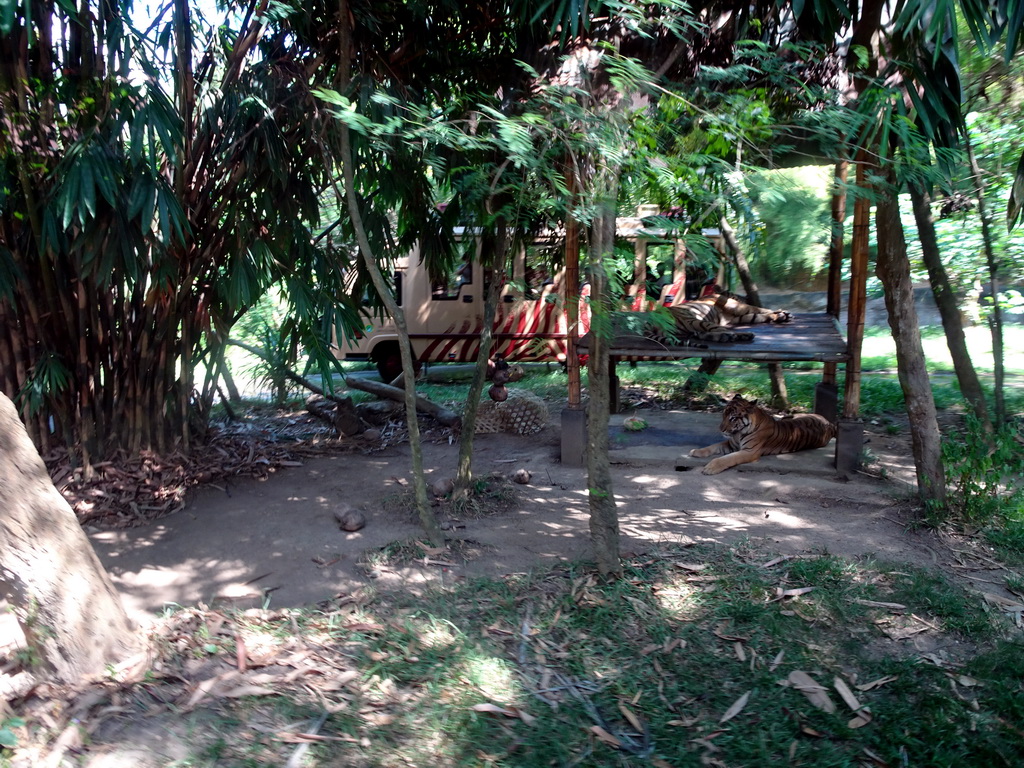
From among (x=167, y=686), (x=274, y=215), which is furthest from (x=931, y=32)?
(x=167, y=686)

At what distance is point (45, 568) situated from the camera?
324 cm

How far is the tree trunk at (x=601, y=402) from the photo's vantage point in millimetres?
3727

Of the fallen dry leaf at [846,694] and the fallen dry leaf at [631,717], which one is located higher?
the fallen dry leaf at [846,694]

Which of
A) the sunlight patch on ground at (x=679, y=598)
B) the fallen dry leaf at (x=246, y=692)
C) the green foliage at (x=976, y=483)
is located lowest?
the fallen dry leaf at (x=246, y=692)

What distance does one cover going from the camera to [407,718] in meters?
3.22

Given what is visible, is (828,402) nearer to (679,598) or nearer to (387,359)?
(679,598)

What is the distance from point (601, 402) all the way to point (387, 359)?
27.8 feet

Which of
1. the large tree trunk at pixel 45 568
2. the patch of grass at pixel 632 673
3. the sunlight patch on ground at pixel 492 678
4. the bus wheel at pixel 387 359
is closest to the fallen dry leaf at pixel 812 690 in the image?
the patch of grass at pixel 632 673

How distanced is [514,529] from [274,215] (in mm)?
2802

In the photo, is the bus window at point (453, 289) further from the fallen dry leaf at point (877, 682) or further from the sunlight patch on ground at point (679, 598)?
the fallen dry leaf at point (877, 682)

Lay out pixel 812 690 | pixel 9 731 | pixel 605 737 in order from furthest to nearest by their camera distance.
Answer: pixel 812 690 < pixel 605 737 < pixel 9 731

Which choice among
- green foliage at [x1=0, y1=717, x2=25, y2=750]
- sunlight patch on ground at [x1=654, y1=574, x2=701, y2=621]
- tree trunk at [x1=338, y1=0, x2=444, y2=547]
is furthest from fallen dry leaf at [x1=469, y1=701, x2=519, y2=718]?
green foliage at [x1=0, y1=717, x2=25, y2=750]

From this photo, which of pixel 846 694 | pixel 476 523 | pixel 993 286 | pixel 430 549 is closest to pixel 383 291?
pixel 430 549

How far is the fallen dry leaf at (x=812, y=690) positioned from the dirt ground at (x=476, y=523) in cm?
143
